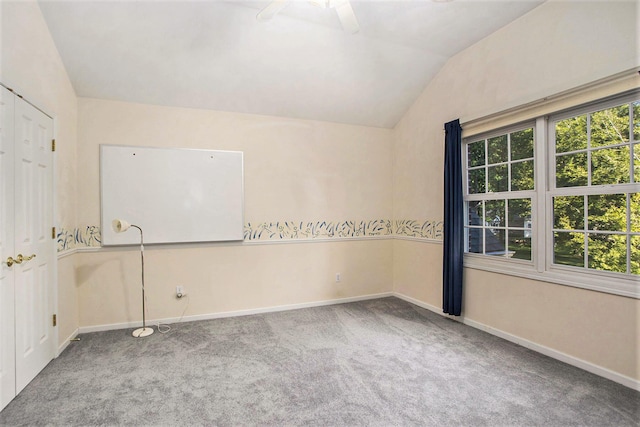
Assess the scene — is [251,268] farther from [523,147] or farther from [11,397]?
[523,147]

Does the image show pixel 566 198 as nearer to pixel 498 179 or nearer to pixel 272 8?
pixel 498 179

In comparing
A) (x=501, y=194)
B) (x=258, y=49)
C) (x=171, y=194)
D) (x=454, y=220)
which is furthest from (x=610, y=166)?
(x=171, y=194)

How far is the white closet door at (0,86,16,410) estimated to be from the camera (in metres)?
1.96

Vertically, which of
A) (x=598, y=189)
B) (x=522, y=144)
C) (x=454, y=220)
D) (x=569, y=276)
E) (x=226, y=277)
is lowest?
(x=226, y=277)

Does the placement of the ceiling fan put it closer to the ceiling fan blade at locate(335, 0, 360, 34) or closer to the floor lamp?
the ceiling fan blade at locate(335, 0, 360, 34)

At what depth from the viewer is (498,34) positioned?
2.96 metres

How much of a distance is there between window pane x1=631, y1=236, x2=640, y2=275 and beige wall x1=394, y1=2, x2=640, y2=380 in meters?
0.23

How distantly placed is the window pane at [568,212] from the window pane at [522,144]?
1.63 feet

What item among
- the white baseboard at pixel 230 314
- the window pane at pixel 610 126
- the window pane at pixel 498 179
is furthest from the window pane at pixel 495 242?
the white baseboard at pixel 230 314

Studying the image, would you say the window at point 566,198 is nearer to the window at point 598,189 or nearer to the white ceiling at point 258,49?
the window at point 598,189

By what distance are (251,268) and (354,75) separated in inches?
101

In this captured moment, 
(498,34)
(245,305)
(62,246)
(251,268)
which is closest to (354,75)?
(498,34)

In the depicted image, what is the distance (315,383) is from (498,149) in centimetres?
278

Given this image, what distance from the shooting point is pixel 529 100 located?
2.67 meters
